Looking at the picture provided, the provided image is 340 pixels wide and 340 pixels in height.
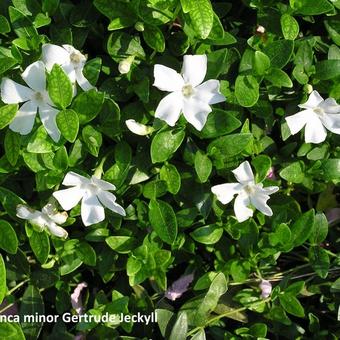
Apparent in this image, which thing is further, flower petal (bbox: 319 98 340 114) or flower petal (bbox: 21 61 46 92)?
flower petal (bbox: 319 98 340 114)

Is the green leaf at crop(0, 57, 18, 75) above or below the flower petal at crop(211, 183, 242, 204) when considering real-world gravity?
above

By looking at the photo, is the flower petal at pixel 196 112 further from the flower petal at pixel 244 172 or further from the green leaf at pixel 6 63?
the green leaf at pixel 6 63

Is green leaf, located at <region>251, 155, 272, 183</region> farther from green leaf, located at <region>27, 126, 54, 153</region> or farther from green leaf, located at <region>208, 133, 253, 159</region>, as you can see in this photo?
green leaf, located at <region>27, 126, 54, 153</region>

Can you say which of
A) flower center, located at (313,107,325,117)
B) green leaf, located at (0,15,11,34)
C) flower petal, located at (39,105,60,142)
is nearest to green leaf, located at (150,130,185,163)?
flower petal, located at (39,105,60,142)

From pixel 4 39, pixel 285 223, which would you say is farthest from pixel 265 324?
pixel 4 39

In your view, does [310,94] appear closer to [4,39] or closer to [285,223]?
[285,223]
